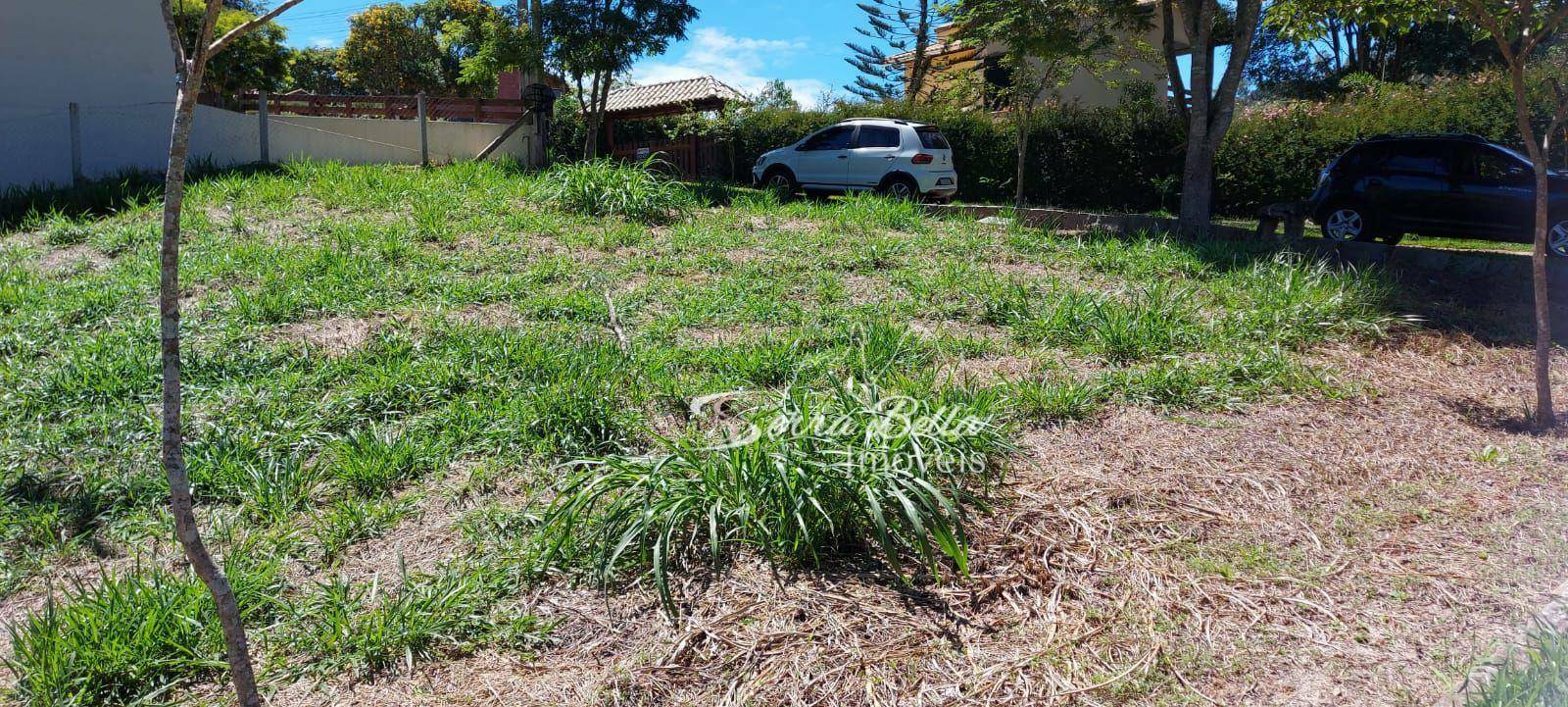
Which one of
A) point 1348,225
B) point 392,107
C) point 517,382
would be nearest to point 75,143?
point 392,107

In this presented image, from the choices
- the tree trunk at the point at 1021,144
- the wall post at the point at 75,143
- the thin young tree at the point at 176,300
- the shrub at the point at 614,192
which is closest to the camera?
the thin young tree at the point at 176,300

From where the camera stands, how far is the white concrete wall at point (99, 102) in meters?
12.2

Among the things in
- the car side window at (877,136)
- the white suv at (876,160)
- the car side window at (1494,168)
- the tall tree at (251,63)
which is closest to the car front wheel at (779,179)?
the white suv at (876,160)

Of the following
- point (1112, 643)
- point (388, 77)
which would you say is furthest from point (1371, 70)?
point (388, 77)

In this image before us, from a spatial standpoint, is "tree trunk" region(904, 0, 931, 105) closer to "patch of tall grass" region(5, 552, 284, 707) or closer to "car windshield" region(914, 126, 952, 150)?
"car windshield" region(914, 126, 952, 150)

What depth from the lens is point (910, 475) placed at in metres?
3.28

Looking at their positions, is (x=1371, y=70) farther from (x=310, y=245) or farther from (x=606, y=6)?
(x=310, y=245)

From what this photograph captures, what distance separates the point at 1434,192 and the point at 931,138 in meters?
7.00

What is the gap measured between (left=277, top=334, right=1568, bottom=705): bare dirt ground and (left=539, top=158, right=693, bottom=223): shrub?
651cm

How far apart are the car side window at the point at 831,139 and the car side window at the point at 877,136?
25 centimetres

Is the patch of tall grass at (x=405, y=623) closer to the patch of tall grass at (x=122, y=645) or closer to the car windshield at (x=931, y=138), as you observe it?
the patch of tall grass at (x=122, y=645)

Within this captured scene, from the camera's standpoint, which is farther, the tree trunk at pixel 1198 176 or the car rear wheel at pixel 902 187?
the car rear wheel at pixel 902 187

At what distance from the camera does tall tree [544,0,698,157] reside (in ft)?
51.0

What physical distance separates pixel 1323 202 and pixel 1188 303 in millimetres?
6295
